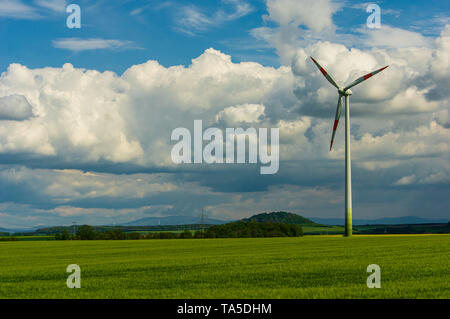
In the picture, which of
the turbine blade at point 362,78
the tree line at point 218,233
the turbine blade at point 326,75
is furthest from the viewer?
the tree line at point 218,233

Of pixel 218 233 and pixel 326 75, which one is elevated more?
pixel 326 75

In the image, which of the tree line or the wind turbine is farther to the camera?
the tree line

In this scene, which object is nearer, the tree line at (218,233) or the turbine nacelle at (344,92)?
the turbine nacelle at (344,92)

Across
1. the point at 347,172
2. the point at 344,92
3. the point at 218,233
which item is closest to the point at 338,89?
the point at 344,92

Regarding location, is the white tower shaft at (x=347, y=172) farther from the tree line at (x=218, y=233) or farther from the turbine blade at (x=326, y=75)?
the tree line at (x=218, y=233)

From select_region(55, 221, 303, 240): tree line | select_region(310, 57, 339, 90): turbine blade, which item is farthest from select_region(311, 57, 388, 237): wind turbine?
select_region(55, 221, 303, 240): tree line

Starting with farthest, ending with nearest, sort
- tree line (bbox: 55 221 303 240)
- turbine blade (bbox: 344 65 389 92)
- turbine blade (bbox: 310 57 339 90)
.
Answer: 1. tree line (bbox: 55 221 303 240)
2. turbine blade (bbox: 310 57 339 90)
3. turbine blade (bbox: 344 65 389 92)

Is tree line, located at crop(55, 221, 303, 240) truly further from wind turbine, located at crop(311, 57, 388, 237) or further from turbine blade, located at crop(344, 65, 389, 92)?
turbine blade, located at crop(344, 65, 389, 92)

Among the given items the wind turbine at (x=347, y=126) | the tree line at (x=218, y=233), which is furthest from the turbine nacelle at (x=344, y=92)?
the tree line at (x=218, y=233)

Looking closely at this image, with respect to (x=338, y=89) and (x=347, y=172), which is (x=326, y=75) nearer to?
(x=338, y=89)

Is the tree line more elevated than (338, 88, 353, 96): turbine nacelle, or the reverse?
(338, 88, 353, 96): turbine nacelle

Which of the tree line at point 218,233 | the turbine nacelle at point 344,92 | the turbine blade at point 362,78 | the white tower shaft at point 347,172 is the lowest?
the tree line at point 218,233
